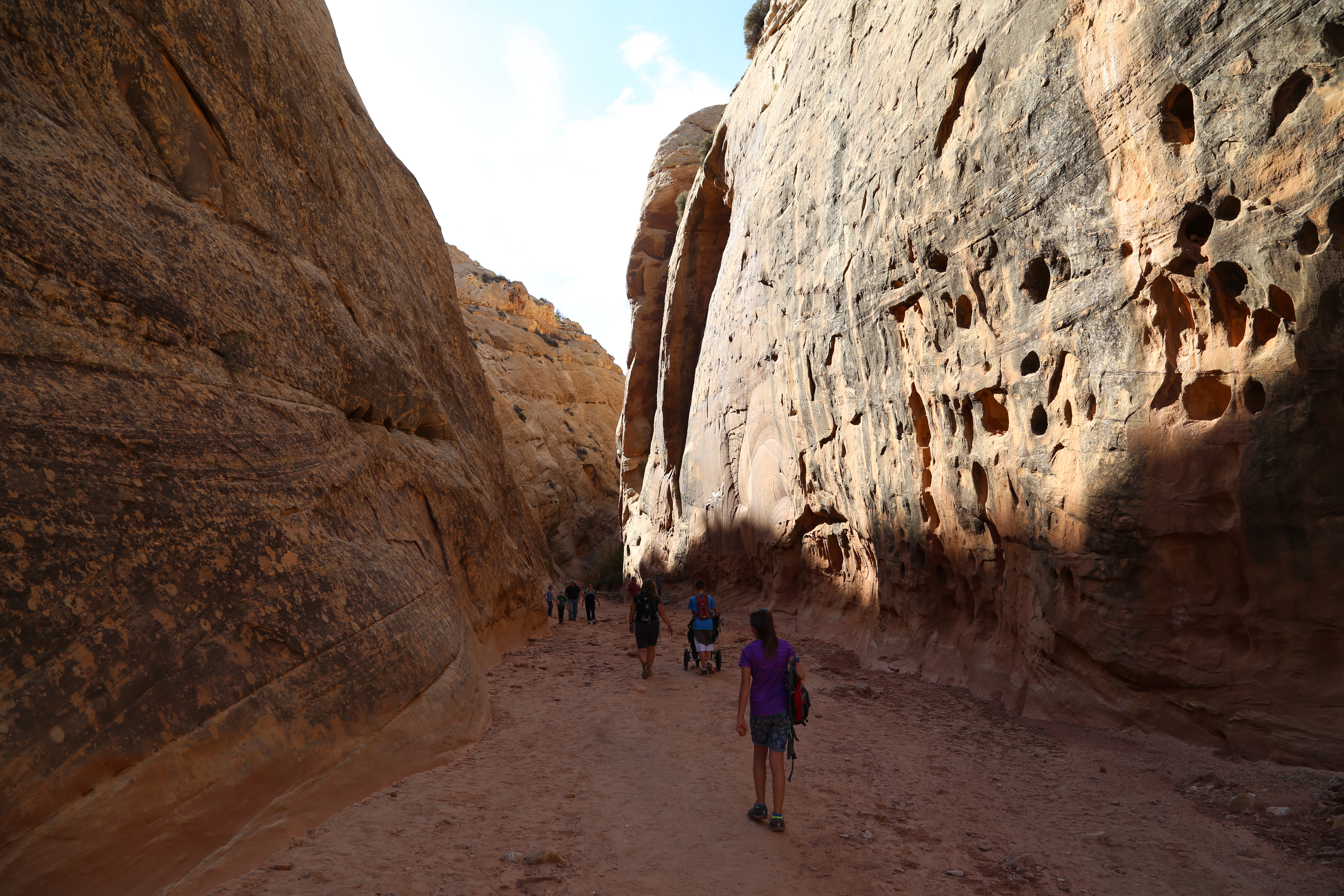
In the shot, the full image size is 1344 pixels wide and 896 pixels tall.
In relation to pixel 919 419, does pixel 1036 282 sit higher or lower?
higher

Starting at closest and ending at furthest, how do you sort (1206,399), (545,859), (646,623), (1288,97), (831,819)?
(545,859)
(831,819)
(1288,97)
(1206,399)
(646,623)

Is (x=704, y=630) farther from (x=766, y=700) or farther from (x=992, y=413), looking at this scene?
(x=766, y=700)

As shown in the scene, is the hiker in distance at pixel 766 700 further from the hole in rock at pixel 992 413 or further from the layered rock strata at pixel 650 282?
the layered rock strata at pixel 650 282

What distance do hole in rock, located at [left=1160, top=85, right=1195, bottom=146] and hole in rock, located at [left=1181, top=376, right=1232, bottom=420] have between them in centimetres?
226

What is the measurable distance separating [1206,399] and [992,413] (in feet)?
9.80

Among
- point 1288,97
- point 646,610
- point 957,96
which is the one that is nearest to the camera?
point 1288,97

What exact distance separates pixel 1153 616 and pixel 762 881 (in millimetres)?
5039

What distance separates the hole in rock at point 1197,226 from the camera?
Answer: 6840 mm

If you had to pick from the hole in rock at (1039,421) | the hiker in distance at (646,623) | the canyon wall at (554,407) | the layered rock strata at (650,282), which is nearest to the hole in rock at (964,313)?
the hole in rock at (1039,421)

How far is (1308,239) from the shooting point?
6012mm

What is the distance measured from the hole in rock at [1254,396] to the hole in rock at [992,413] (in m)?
3.13

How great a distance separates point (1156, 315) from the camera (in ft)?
23.7

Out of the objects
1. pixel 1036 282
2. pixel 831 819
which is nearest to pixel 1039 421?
pixel 1036 282

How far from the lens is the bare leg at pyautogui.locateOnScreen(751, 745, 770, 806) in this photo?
5363 mm
